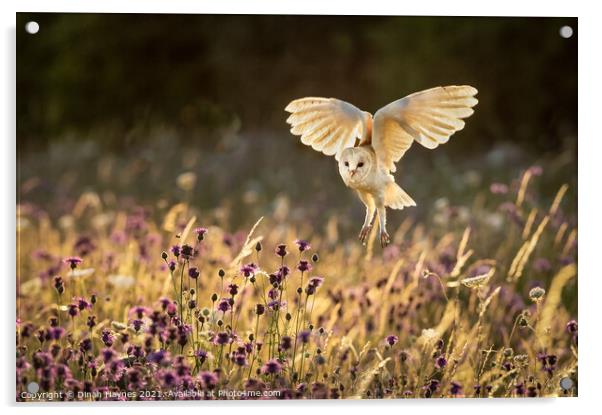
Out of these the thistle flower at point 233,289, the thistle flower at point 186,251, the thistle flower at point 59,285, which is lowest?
the thistle flower at point 233,289

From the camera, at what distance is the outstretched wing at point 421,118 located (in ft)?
10.6

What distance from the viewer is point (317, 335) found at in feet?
11.6

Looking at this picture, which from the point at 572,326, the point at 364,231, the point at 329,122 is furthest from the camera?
the point at 572,326

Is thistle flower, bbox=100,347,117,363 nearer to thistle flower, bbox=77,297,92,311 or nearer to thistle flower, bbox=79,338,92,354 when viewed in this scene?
thistle flower, bbox=79,338,92,354

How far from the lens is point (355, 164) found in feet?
10.4

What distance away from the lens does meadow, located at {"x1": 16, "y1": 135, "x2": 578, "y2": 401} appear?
3.45m

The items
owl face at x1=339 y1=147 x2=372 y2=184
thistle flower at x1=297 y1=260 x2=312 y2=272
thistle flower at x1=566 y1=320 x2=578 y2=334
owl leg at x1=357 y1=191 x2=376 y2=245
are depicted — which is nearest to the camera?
owl face at x1=339 y1=147 x2=372 y2=184

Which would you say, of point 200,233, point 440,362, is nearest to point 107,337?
point 200,233

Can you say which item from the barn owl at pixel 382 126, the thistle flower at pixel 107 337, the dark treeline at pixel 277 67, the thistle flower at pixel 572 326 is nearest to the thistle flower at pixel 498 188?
the dark treeline at pixel 277 67

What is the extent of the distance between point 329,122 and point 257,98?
0.62 m

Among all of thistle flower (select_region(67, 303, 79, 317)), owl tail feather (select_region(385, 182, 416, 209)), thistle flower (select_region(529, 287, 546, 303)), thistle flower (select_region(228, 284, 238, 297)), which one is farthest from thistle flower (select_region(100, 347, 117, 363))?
thistle flower (select_region(529, 287, 546, 303))

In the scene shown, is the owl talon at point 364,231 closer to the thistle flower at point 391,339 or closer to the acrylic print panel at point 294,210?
the acrylic print panel at point 294,210

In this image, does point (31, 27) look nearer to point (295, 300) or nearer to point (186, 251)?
point (186, 251)

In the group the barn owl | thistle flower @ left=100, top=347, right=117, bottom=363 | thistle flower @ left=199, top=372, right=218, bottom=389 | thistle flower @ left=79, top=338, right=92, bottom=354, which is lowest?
thistle flower @ left=199, top=372, right=218, bottom=389
